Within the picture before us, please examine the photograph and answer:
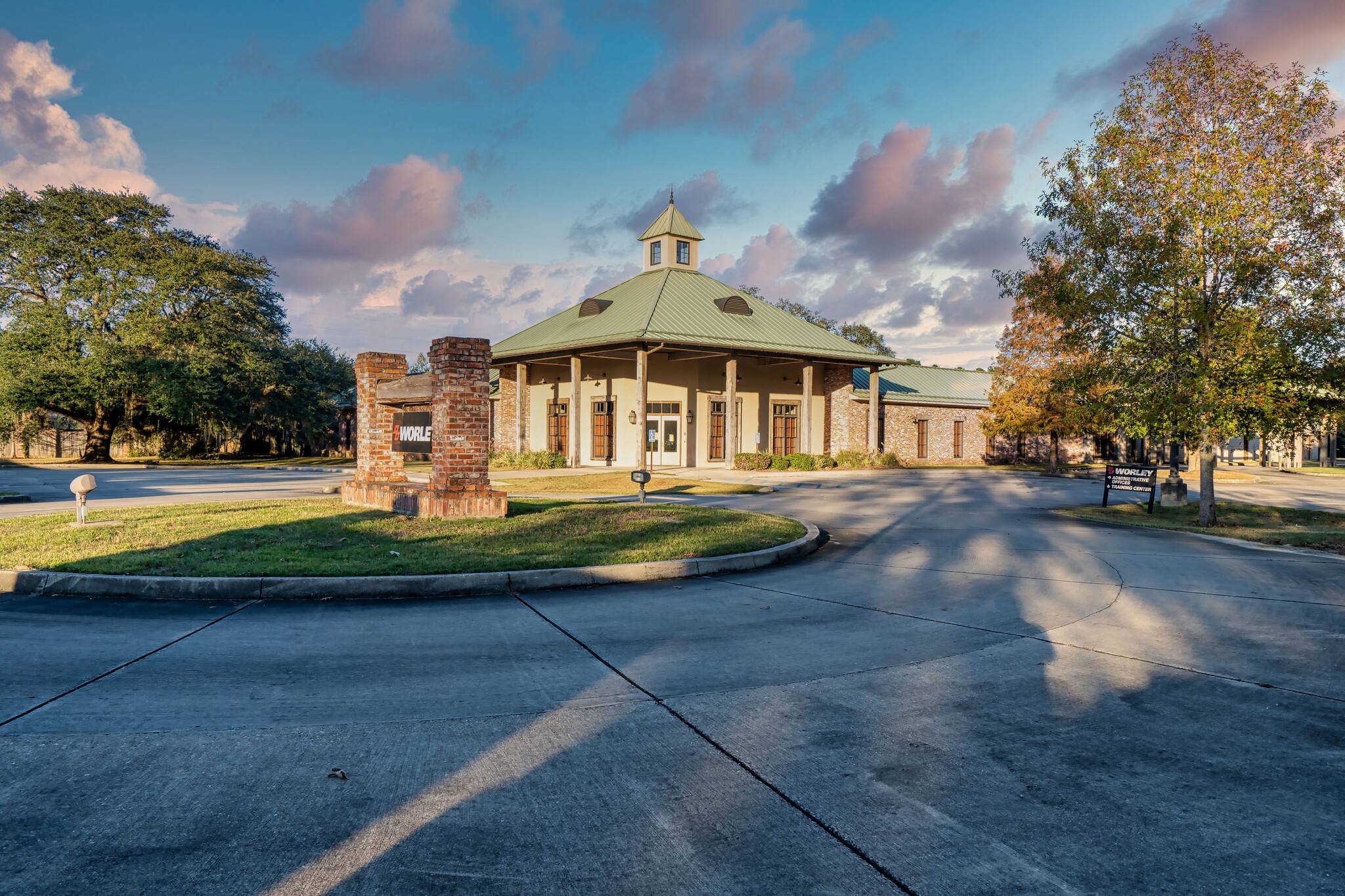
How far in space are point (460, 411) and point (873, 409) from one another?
87.7 ft

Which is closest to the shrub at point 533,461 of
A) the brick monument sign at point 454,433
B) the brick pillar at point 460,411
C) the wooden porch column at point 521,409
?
the wooden porch column at point 521,409

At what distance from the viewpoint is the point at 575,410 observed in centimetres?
→ 2977

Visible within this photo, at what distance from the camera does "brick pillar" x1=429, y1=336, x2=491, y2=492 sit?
11.3 meters

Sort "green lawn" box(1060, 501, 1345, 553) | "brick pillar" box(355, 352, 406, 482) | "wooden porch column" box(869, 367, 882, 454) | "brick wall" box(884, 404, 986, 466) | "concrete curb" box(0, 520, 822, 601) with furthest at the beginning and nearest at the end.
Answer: "brick wall" box(884, 404, 986, 466) < "wooden porch column" box(869, 367, 882, 454) < "brick pillar" box(355, 352, 406, 482) < "green lawn" box(1060, 501, 1345, 553) < "concrete curb" box(0, 520, 822, 601)

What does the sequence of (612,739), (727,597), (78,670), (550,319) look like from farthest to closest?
(550,319), (727,597), (78,670), (612,739)

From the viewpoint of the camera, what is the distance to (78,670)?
465cm

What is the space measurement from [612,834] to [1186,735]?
2.98m

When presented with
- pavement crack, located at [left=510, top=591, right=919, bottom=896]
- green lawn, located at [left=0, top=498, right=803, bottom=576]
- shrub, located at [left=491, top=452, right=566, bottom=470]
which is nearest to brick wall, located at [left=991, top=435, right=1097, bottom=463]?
shrub, located at [left=491, top=452, right=566, bottom=470]

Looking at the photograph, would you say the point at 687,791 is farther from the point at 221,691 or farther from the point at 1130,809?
the point at 221,691

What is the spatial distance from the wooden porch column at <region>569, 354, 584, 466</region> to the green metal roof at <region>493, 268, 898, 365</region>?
73 cm

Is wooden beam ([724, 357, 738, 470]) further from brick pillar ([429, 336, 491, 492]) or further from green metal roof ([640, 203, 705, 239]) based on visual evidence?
brick pillar ([429, 336, 491, 492])

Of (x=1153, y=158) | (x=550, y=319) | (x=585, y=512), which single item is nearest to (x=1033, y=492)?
(x=1153, y=158)

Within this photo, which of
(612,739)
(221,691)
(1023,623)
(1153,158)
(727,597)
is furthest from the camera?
(1153,158)

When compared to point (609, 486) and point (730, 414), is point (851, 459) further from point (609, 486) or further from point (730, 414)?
point (609, 486)
